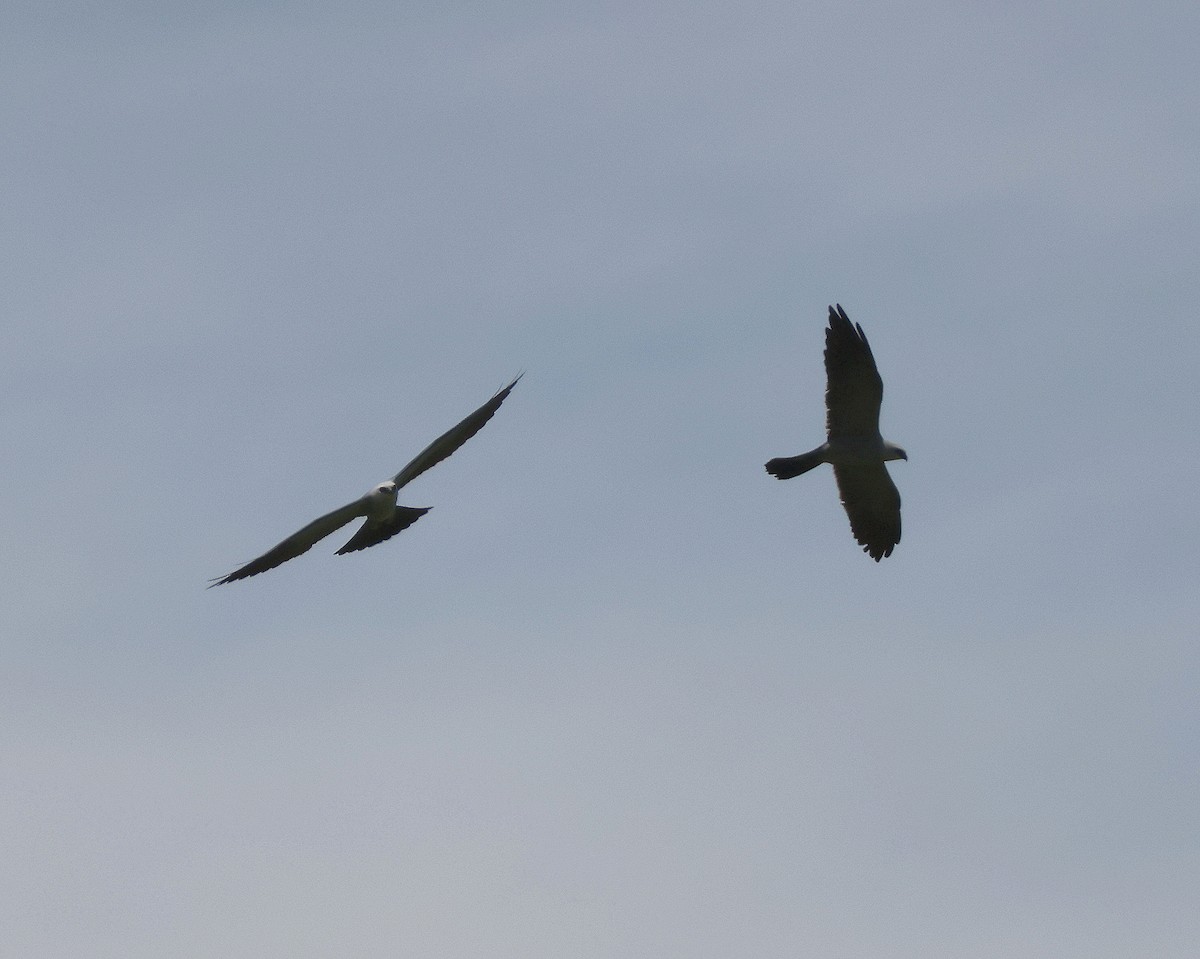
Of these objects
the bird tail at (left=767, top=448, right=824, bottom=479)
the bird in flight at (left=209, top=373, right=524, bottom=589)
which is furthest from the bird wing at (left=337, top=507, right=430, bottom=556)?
the bird tail at (left=767, top=448, right=824, bottom=479)

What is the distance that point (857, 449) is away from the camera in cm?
2447

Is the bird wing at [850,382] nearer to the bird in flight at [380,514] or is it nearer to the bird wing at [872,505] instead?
the bird wing at [872,505]

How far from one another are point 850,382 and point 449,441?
19.7ft

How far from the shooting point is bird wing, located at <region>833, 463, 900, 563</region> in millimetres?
25172

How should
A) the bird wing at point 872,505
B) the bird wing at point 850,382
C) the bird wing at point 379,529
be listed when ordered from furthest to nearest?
the bird wing at point 872,505 < the bird wing at point 379,529 < the bird wing at point 850,382

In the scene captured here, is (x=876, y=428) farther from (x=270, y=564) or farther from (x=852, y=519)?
(x=270, y=564)

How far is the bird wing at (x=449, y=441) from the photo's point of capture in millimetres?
25406

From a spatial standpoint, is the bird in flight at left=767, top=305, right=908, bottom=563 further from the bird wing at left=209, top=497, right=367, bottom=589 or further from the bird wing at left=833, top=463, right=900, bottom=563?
the bird wing at left=209, top=497, right=367, bottom=589

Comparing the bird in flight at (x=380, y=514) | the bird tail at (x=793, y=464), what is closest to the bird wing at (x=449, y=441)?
the bird in flight at (x=380, y=514)

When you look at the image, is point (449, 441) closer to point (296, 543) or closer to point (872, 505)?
point (296, 543)

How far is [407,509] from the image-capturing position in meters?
25.2

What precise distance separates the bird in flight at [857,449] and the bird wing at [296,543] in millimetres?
5789

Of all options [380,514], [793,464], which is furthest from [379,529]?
[793,464]

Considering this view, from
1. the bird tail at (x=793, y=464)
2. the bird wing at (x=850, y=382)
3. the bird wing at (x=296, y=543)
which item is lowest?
the bird wing at (x=296, y=543)
